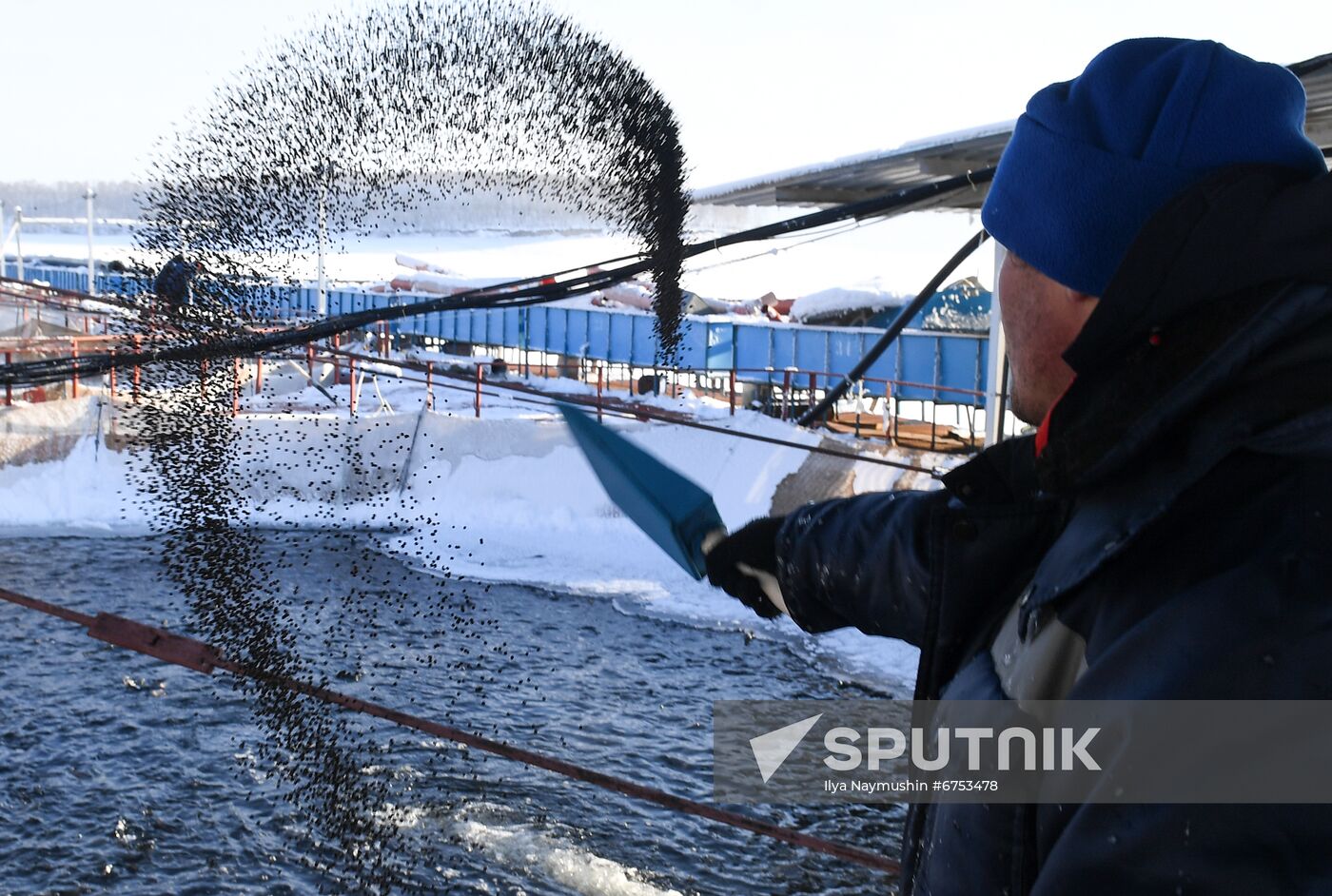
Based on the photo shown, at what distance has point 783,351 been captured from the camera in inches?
808

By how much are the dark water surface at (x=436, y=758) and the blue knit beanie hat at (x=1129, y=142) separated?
5.23m

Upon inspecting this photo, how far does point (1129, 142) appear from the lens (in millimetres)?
1041

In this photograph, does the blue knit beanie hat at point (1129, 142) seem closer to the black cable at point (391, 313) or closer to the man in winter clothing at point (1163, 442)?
the man in winter clothing at point (1163, 442)

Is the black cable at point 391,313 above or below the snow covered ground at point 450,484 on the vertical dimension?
above

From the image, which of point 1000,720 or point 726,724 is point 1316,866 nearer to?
point 1000,720

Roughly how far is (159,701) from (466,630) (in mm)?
2822

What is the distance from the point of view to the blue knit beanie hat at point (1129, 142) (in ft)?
3.22

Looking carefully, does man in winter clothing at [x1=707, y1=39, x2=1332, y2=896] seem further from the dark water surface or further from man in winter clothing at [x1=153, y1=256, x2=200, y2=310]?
the dark water surface

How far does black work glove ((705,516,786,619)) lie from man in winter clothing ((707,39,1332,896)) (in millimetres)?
668

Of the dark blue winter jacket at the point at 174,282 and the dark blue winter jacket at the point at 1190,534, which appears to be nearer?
the dark blue winter jacket at the point at 1190,534

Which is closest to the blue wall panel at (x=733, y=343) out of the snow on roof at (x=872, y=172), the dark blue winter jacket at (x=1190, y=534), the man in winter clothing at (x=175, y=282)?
the snow on roof at (x=872, y=172)

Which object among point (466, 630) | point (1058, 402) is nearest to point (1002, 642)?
point (1058, 402)

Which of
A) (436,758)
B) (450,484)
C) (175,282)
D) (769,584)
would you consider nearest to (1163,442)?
(769,584)

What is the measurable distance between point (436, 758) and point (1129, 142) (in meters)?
6.85
